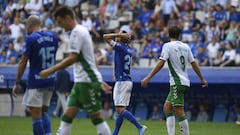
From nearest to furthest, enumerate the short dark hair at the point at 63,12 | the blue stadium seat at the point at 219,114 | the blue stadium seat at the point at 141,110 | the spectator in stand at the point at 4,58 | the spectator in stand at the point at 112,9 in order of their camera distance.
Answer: the short dark hair at the point at 63,12 → the blue stadium seat at the point at 219,114 → the blue stadium seat at the point at 141,110 → the spectator in stand at the point at 4,58 → the spectator in stand at the point at 112,9

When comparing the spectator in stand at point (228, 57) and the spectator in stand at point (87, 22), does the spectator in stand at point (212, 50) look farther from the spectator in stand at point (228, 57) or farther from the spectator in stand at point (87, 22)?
the spectator in stand at point (87, 22)

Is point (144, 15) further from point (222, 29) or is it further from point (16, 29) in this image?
point (16, 29)

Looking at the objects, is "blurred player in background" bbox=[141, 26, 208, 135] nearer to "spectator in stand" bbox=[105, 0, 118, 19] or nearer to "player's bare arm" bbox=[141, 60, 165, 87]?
"player's bare arm" bbox=[141, 60, 165, 87]

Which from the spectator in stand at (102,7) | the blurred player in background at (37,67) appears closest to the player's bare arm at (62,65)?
the blurred player in background at (37,67)

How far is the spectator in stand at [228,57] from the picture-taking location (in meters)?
24.7

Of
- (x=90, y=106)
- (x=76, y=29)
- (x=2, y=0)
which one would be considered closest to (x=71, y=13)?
(x=76, y=29)

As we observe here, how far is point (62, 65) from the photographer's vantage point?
10.7 m

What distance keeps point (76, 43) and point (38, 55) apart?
1677 mm

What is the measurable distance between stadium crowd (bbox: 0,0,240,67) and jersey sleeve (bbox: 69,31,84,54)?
566 inches

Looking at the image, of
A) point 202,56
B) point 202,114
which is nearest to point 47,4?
point 202,56

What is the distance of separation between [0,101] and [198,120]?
7286mm

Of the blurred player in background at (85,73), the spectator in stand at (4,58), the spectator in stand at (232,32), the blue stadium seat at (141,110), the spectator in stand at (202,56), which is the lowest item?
the blue stadium seat at (141,110)

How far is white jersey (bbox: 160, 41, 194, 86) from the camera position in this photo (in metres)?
13.7

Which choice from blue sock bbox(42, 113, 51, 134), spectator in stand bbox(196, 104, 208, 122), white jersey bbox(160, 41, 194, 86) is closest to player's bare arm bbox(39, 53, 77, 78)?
blue sock bbox(42, 113, 51, 134)
